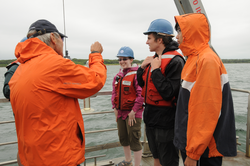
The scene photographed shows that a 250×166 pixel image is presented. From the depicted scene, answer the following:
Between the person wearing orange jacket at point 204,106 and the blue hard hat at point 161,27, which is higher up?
the blue hard hat at point 161,27

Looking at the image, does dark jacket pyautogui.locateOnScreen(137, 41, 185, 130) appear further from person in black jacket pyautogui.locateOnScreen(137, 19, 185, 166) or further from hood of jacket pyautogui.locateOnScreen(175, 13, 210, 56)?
hood of jacket pyautogui.locateOnScreen(175, 13, 210, 56)

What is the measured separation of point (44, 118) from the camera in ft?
4.02

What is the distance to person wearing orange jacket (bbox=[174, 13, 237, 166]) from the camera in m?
1.17

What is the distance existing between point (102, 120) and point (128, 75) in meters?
8.17

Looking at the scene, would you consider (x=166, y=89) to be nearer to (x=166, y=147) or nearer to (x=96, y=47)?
(x=166, y=147)

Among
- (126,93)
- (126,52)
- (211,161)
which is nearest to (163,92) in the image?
(211,161)

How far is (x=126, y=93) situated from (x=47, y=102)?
5.08ft

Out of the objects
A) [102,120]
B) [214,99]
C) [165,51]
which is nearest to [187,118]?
[214,99]

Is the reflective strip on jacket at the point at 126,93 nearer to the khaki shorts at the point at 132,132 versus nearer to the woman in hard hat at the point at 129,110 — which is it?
the woman in hard hat at the point at 129,110

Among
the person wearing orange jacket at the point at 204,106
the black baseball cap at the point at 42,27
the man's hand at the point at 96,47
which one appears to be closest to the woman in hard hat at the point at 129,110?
the man's hand at the point at 96,47

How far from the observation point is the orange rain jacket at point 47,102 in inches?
47.4

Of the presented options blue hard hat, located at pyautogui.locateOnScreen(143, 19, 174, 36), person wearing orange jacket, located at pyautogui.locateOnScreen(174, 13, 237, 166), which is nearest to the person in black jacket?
blue hard hat, located at pyautogui.locateOnScreen(143, 19, 174, 36)

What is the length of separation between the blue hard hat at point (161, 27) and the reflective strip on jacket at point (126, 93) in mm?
889

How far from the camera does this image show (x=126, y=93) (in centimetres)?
266
